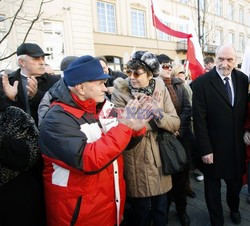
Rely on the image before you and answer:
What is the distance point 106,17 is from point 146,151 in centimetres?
1669

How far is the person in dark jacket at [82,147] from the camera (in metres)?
1.42

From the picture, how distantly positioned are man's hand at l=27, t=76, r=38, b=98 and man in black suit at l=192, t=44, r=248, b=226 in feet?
5.33

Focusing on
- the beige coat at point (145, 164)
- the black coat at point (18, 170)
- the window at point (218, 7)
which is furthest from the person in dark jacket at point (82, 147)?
the window at point (218, 7)

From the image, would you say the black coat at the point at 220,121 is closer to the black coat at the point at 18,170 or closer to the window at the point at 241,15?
the black coat at the point at 18,170

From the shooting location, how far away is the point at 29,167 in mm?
1681

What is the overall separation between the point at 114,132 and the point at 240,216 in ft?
7.48

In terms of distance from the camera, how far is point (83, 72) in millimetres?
1524

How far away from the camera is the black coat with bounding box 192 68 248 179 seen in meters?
2.34

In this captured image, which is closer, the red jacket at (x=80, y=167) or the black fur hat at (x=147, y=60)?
the red jacket at (x=80, y=167)

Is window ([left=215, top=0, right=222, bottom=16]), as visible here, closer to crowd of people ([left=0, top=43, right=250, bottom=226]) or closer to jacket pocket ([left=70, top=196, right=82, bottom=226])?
crowd of people ([left=0, top=43, right=250, bottom=226])

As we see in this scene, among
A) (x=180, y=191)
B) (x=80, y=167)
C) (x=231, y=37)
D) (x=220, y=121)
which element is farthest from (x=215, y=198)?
(x=231, y=37)

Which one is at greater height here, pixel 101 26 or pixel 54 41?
pixel 101 26

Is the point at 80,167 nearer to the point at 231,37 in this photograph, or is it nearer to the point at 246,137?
the point at 246,137

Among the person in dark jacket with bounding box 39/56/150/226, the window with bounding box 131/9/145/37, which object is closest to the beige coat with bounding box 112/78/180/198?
the person in dark jacket with bounding box 39/56/150/226
